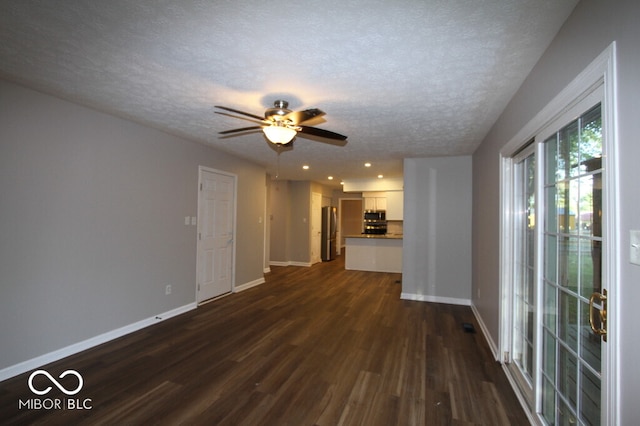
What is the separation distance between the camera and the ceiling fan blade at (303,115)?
2.22m

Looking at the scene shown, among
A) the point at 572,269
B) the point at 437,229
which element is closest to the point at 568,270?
the point at 572,269

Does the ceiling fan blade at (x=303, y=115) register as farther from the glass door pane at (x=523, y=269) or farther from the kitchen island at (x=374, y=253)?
the kitchen island at (x=374, y=253)

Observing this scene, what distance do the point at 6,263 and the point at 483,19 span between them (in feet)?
12.8

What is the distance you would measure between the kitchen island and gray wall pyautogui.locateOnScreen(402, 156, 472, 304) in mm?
2243

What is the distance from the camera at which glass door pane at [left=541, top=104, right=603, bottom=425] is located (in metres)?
1.35

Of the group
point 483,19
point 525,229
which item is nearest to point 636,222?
point 483,19

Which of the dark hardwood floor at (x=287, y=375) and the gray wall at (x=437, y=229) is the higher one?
the gray wall at (x=437, y=229)

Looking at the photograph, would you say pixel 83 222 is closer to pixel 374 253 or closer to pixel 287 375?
pixel 287 375

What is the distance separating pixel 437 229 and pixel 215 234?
378 centimetres

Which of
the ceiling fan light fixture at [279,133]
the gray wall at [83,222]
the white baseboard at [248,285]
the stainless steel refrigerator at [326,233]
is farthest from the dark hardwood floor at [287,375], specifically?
the stainless steel refrigerator at [326,233]

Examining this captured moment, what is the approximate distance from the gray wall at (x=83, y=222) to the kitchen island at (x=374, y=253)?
438cm

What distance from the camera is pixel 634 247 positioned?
3.33 feet

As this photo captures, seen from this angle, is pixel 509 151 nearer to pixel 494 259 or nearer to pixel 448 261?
pixel 494 259

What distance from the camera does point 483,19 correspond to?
154 cm
